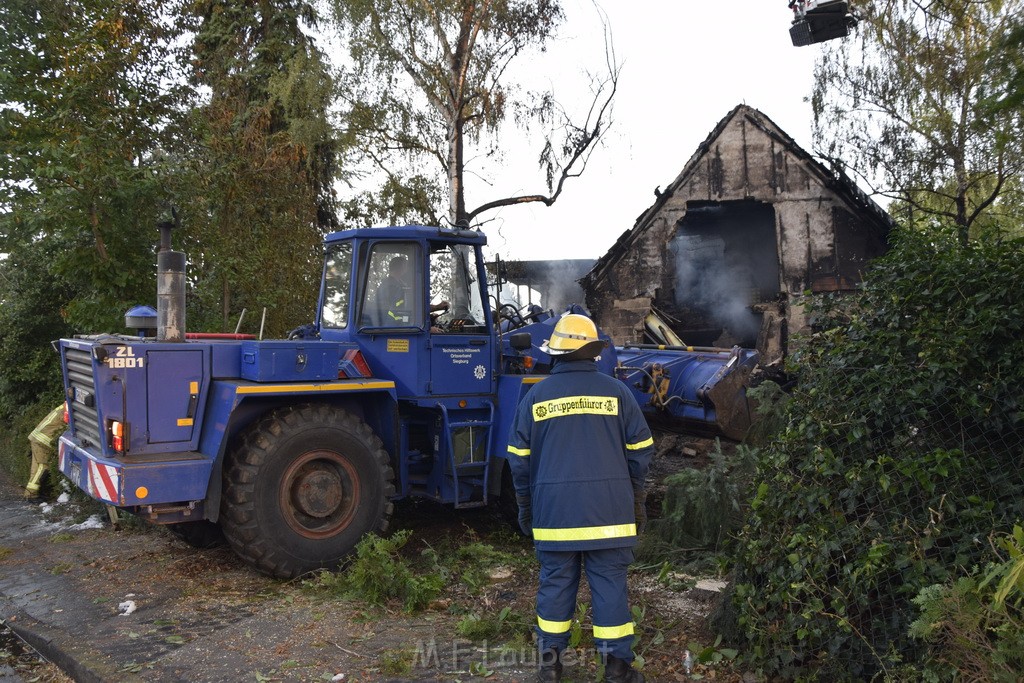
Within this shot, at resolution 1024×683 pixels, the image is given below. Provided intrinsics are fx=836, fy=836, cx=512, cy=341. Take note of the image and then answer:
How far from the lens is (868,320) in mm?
4727

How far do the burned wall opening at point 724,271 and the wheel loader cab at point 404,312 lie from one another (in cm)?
1178

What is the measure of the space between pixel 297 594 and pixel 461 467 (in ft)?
A: 5.75

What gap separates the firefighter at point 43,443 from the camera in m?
9.30

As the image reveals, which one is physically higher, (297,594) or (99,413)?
(99,413)

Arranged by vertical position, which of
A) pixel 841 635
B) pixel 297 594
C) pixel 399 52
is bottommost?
pixel 297 594

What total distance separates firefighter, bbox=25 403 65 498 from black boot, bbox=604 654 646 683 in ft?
24.9

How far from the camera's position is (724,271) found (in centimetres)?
1964

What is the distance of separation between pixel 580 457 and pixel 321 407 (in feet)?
9.77

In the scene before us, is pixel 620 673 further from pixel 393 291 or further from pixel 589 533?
pixel 393 291

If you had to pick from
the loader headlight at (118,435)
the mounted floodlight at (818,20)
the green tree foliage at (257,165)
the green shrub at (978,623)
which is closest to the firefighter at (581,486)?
the green shrub at (978,623)

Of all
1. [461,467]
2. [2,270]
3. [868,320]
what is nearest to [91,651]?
[461,467]

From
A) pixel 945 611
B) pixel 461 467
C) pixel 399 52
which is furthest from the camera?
pixel 399 52

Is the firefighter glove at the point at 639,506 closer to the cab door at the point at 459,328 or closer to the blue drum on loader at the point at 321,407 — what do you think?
the blue drum on loader at the point at 321,407

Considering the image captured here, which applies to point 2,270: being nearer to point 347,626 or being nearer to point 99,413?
point 99,413
